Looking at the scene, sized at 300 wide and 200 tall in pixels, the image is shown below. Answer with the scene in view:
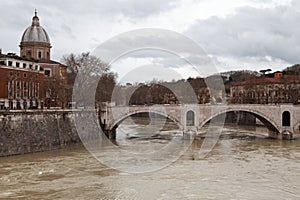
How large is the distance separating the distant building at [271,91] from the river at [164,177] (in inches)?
837

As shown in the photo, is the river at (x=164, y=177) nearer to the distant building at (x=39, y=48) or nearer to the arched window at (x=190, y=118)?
the arched window at (x=190, y=118)

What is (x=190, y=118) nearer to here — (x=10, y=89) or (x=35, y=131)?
(x=35, y=131)

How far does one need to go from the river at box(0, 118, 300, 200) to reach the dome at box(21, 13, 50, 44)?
2096 cm

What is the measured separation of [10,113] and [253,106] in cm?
1502

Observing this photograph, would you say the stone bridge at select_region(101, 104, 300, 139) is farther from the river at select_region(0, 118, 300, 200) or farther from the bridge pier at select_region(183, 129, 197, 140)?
the river at select_region(0, 118, 300, 200)

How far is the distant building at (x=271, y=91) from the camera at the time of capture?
4131cm

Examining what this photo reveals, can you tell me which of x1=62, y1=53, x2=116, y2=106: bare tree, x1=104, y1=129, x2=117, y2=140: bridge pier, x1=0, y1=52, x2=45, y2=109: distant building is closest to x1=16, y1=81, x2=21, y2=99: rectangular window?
x1=0, y1=52, x2=45, y2=109: distant building

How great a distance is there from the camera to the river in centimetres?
1251

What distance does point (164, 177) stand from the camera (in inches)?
576

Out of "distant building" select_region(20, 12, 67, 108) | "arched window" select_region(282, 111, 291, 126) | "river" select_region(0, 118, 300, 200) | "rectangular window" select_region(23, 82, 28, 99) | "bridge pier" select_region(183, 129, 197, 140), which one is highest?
"distant building" select_region(20, 12, 67, 108)

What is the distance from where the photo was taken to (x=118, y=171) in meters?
15.7

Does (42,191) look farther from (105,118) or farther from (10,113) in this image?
(105,118)

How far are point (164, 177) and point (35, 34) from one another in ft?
93.0

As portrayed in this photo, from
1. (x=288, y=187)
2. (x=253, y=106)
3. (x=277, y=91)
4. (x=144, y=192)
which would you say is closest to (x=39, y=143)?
(x=144, y=192)
